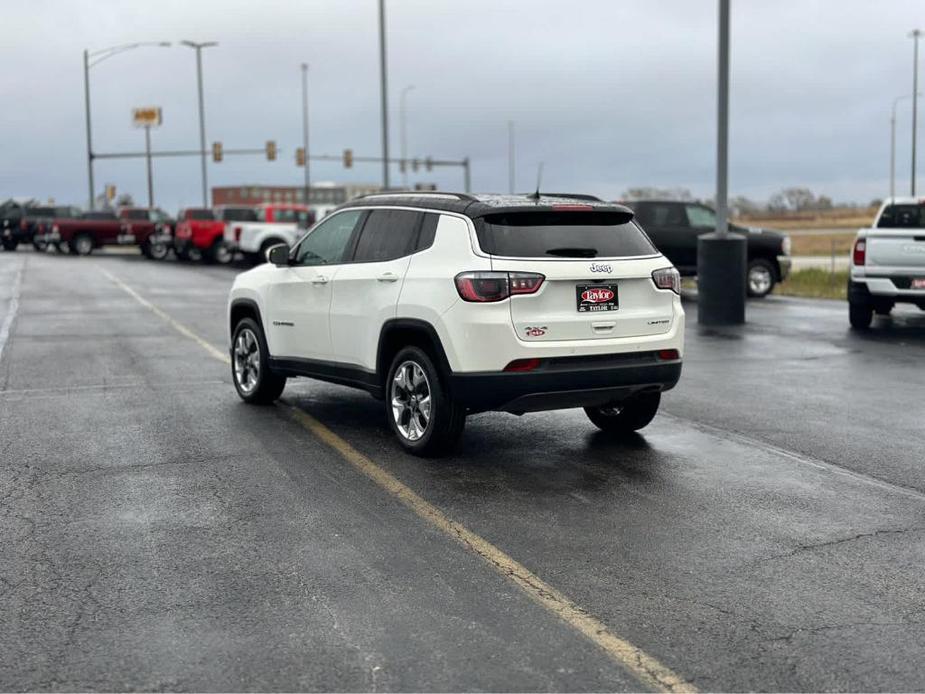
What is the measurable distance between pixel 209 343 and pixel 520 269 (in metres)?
8.92

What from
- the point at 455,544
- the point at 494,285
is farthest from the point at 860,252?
the point at 455,544

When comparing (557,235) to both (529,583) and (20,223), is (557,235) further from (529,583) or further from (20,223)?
(20,223)

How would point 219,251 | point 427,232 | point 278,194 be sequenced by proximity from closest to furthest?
point 427,232
point 219,251
point 278,194

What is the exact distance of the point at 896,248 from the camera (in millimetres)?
16359

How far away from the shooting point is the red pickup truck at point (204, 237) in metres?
42.1

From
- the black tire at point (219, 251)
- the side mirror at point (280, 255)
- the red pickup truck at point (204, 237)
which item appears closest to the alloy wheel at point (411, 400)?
the side mirror at point (280, 255)

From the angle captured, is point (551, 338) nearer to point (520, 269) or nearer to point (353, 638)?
point (520, 269)

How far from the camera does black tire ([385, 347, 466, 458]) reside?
7859 millimetres

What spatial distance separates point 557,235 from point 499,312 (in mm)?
741

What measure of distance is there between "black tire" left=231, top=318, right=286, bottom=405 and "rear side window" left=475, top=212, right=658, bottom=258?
10.1 ft

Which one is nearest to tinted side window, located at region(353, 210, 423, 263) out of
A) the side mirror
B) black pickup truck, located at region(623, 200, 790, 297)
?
the side mirror

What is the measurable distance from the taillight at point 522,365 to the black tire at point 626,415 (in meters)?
1.36

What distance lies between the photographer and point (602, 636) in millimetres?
4691

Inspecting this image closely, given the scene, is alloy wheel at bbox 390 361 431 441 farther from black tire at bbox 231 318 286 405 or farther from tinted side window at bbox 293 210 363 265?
black tire at bbox 231 318 286 405
